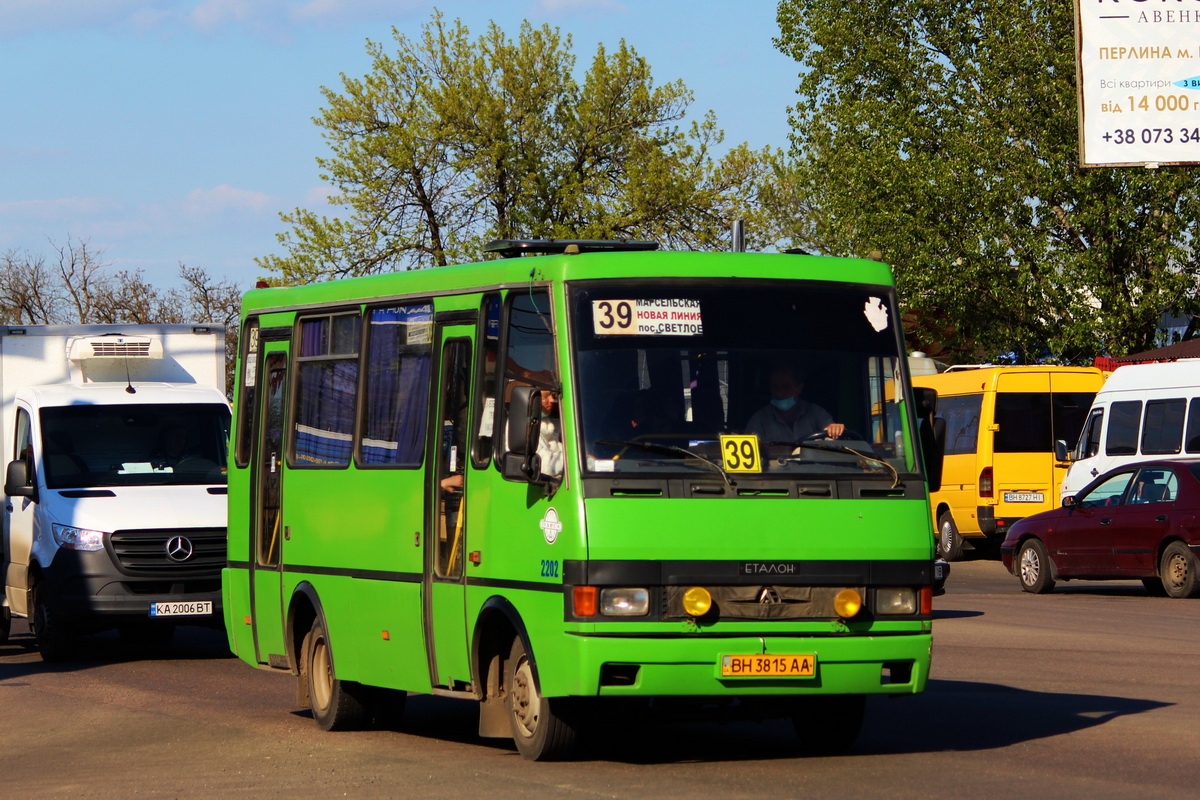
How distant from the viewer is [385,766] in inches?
404

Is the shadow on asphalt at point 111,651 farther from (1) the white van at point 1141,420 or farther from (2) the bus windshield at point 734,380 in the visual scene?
(1) the white van at point 1141,420

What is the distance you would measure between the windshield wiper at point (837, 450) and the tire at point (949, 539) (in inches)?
895

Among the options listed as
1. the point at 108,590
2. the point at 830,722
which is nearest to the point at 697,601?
the point at 830,722

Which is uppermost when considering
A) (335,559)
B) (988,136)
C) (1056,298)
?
(988,136)

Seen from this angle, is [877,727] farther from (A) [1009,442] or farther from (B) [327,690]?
(A) [1009,442]

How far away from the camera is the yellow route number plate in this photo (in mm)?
9641

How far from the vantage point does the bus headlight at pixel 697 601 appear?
937cm

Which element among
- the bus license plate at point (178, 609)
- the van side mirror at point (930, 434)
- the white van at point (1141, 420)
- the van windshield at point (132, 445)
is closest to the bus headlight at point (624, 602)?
the van side mirror at point (930, 434)

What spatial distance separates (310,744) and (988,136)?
32.9 metres

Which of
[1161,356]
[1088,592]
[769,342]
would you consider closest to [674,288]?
[769,342]

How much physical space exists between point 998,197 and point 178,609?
27819 millimetres

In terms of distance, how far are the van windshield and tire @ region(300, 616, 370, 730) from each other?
6.08 meters

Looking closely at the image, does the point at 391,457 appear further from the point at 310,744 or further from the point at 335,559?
the point at 310,744

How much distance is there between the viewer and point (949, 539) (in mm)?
32469
